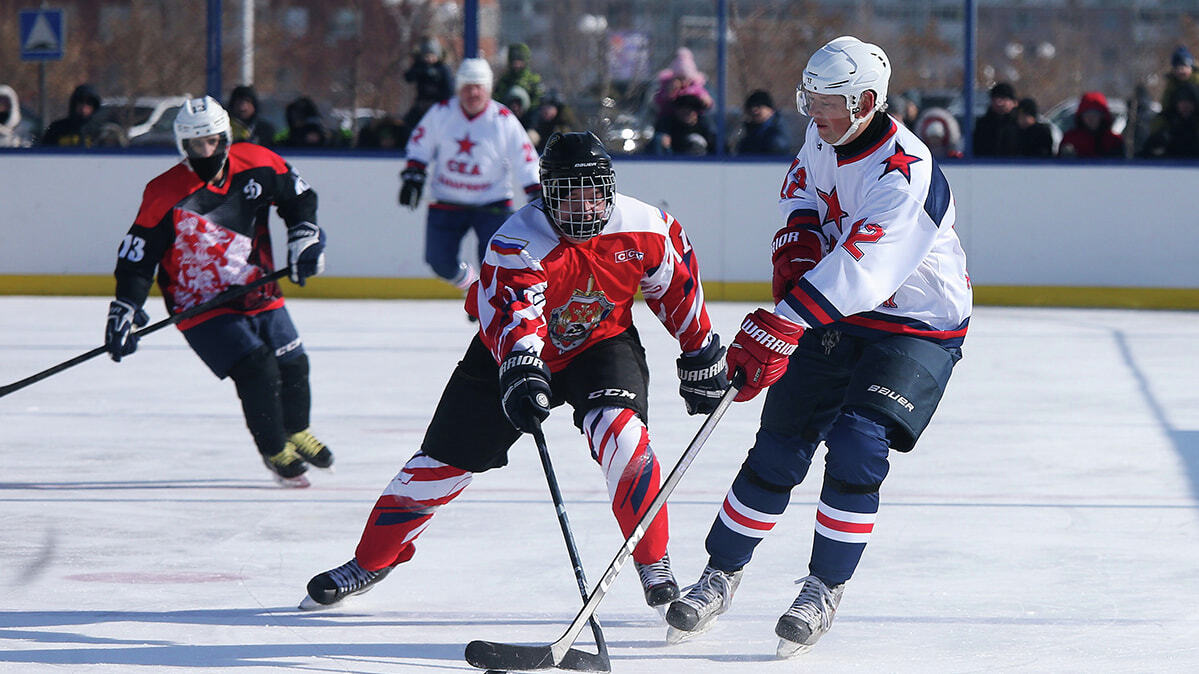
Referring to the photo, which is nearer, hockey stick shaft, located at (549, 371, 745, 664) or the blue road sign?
hockey stick shaft, located at (549, 371, 745, 664)

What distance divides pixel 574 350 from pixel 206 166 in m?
1.73

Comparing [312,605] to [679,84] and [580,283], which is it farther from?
[679,84]

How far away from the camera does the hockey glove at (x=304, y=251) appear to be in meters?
4.75

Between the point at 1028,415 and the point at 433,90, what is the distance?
4.95m

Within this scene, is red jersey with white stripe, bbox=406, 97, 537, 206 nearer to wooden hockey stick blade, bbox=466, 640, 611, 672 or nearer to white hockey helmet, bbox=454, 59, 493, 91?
white hockey helmet, bbox=454, 59, 493, 91

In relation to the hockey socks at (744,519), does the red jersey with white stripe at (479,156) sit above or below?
above

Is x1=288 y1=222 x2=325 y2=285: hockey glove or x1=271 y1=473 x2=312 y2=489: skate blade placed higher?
x1=288 y1=222 x2=325 y2=285: hockey glove

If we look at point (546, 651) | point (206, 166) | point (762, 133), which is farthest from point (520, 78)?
point (546, 651)

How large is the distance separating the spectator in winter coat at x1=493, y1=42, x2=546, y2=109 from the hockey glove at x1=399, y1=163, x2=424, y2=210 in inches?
65.7

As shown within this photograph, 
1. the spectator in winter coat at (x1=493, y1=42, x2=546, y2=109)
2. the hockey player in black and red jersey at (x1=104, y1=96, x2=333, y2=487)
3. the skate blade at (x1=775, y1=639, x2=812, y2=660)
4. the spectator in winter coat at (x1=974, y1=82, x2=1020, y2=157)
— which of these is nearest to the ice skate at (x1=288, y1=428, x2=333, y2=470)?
the hockey player in black and red jersey at (x1=104, y1=96, x2=333, y2=487)

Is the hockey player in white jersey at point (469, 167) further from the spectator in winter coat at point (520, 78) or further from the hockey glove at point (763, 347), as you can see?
the hockey glove at point (763, 347)

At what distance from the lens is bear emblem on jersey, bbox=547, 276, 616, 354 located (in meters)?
3.26

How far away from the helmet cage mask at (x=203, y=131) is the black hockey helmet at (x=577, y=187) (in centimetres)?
168

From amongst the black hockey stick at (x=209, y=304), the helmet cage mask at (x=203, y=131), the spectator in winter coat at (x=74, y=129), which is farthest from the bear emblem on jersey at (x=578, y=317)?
the spectator in winter coat at (x=74, y=129)
